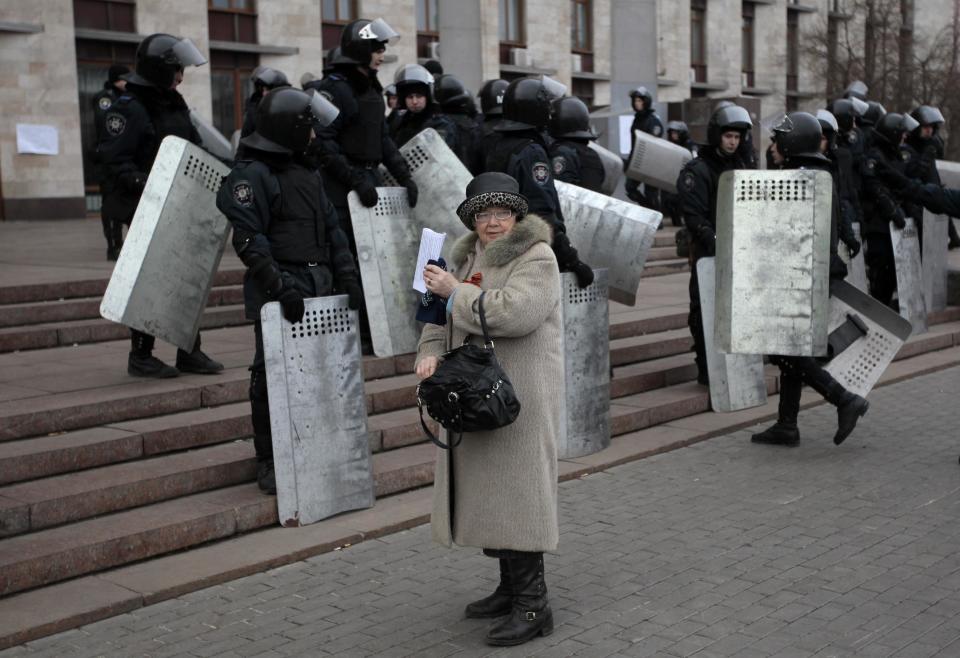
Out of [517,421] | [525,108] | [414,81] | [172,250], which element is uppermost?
[414,81]

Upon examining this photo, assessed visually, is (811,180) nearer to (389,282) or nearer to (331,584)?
(389,282)

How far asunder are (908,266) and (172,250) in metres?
7.45

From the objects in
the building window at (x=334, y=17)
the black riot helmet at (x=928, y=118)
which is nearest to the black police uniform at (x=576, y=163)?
the black riot helmet at (x=928, y=118)

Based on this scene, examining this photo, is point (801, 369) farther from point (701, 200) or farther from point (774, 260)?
point (701, 200)

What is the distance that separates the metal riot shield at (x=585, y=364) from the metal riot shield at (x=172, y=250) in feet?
6.94

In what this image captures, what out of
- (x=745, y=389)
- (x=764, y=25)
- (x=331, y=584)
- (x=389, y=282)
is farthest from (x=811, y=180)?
(x=764, y=25)

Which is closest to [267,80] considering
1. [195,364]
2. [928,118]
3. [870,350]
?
[195,364]

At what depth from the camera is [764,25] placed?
44812 mm

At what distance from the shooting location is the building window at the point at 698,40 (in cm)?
4166

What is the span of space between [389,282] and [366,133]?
1.02 metres

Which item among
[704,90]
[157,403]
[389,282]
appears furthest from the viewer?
[704,90]

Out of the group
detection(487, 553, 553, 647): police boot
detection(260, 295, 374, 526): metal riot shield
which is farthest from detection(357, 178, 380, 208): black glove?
detection(487, 553, 553, 647): police boot

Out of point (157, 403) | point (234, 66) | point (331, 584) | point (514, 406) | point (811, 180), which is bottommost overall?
point (331, 584)

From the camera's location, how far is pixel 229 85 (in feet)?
83.8
